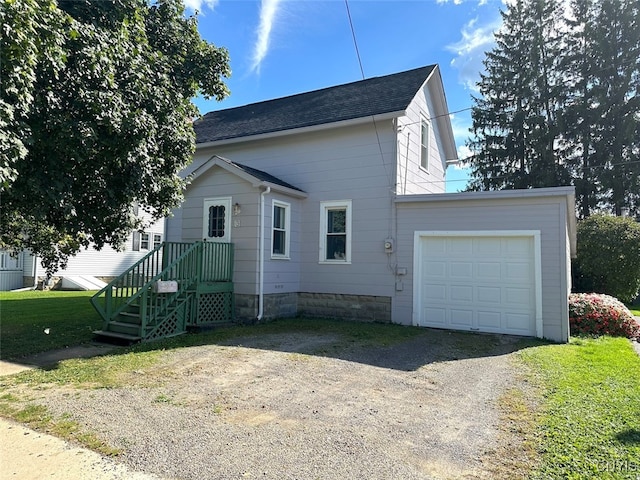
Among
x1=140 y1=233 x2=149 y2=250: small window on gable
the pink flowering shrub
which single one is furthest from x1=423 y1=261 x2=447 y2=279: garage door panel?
x1=140 y1=233 x2=149 y2=250: small window on gable

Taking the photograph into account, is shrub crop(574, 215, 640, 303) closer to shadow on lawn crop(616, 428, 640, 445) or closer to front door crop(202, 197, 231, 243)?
front door crop(202, 197, 231, 243)

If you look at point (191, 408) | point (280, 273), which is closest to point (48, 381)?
point (191, 408)

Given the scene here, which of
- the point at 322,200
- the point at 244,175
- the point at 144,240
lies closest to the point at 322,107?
the point at 322,200

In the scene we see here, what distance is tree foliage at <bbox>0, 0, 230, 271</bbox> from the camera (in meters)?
3.96

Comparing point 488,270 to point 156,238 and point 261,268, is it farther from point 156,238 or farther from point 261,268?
point 156,238

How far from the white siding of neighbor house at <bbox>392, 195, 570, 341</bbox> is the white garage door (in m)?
0.24

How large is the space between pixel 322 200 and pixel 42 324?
725cm

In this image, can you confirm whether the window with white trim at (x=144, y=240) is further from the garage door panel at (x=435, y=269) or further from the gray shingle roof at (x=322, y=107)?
the garage door panel at (x=435, y=269)

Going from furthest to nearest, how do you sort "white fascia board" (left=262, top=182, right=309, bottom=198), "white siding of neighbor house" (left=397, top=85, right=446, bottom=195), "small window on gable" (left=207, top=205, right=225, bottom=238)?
"white siding of neighbor house" (left=397, top=85, right=446, bottom=195), "small window on gable" (left=207, top=205, right=225, bottom=238), "white fascia board" (left=262, top=182, right=309, bottom=198)

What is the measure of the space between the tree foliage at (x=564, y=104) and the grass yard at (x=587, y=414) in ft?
61.3

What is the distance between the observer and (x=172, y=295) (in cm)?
825

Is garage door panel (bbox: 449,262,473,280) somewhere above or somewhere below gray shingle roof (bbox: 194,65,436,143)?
below

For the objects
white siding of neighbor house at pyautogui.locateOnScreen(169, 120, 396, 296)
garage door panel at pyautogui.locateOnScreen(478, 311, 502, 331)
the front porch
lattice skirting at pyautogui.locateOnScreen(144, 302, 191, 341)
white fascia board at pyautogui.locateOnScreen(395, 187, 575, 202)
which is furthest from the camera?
white siding of neighbor house at pyautogui.locateOnScreen(169, 120, 396, 296)

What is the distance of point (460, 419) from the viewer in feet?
13.5
